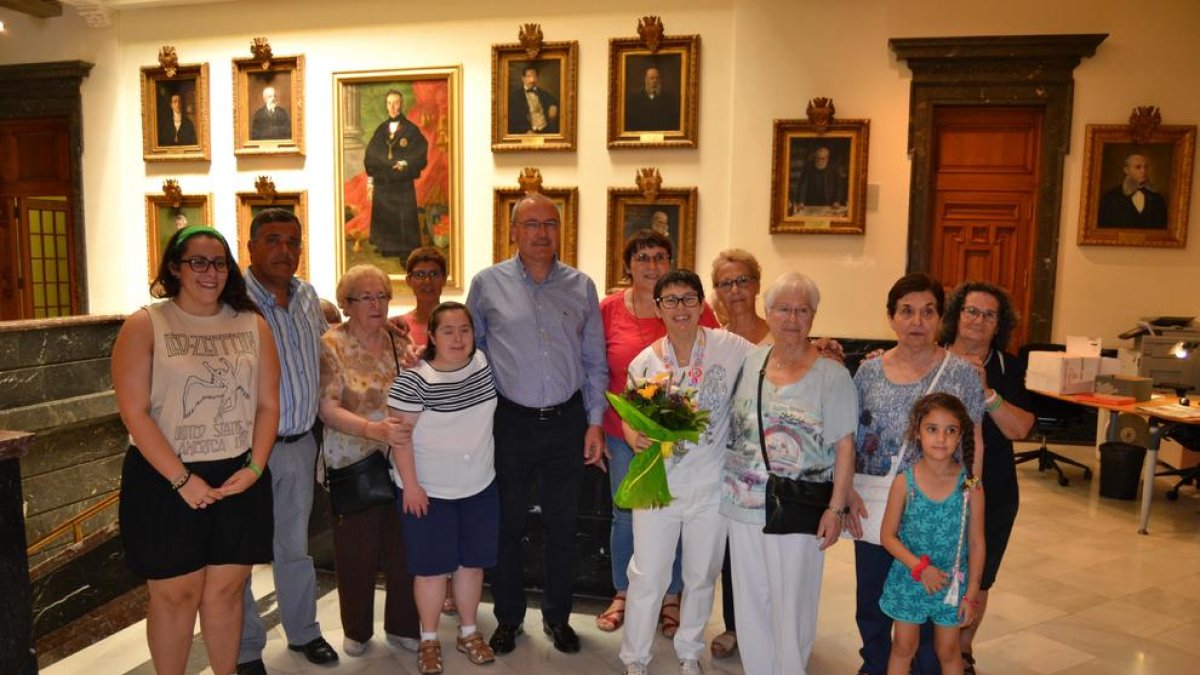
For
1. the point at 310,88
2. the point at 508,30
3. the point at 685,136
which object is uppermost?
the point at 508,30

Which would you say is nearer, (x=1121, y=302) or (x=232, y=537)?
(x=232, y=537)

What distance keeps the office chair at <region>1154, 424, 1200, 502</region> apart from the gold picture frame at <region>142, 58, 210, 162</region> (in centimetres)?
1030

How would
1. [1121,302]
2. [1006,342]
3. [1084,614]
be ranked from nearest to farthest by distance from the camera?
[1006,342]
[1084,614]
[1121,302]

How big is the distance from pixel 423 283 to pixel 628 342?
1.09m

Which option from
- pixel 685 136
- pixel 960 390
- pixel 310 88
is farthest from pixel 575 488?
pixel 310 88

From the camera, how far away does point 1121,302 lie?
748cm

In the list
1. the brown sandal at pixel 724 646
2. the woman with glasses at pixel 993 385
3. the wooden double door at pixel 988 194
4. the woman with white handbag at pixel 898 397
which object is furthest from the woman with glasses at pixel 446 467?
the wooden double door at pixel 988 194

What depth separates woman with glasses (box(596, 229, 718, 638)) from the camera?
3.55 meters

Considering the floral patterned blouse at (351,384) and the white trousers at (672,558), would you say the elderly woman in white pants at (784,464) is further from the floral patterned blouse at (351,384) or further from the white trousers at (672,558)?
the floral patterned blouse at (351,384)

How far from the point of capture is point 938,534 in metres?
2.77

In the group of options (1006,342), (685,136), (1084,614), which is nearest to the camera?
(1006,342)

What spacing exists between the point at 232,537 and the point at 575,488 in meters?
1.40

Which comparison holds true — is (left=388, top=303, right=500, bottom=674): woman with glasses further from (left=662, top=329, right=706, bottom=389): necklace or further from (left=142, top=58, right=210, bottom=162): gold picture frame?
(left=142, top=58, right=210, bottom=162): gold picture frame

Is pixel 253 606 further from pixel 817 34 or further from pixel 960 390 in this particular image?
pixel 817 34
